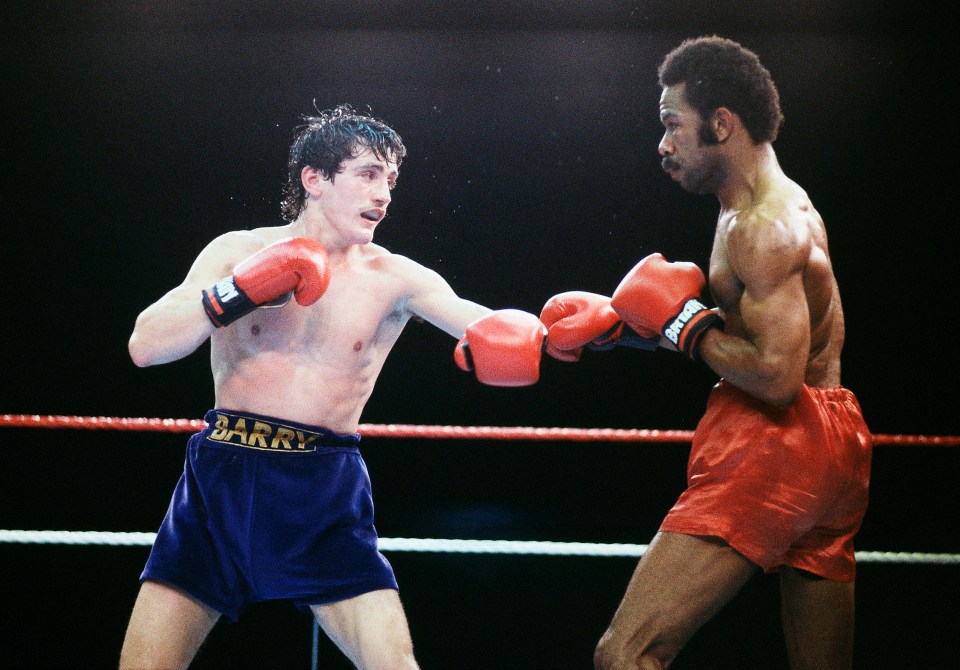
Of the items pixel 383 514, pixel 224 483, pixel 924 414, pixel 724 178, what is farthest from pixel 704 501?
pixel 924 414

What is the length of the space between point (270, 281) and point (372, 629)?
25.1 inches

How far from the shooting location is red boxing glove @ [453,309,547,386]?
6.03 ft

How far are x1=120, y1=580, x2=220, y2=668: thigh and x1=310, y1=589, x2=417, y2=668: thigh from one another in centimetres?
22

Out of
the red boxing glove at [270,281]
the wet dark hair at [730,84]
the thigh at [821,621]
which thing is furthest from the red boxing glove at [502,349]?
the thigh at [821,621]

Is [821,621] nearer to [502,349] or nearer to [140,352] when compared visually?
[502,349]

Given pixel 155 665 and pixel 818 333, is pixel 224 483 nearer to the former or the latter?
pixel 155 665

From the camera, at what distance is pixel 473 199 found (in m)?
3.65

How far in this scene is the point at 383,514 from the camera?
352 centimetres

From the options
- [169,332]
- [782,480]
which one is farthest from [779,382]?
[169,332]

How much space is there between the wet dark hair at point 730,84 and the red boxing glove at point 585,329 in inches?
17.6

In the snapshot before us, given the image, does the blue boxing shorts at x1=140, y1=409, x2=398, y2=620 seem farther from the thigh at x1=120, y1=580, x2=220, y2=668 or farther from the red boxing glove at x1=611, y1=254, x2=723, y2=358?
the red boxing glove at x1=611, y1=254, x2=723, y2=358

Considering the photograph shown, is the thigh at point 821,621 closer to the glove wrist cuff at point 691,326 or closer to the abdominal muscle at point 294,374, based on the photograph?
the glove wrist cuff at point 691,326

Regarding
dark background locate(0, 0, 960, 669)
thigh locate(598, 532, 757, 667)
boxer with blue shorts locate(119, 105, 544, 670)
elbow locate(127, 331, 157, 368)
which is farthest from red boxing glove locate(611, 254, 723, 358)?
dark background locate(0, 0, 960, 669)

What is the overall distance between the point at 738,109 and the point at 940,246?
213 cm
